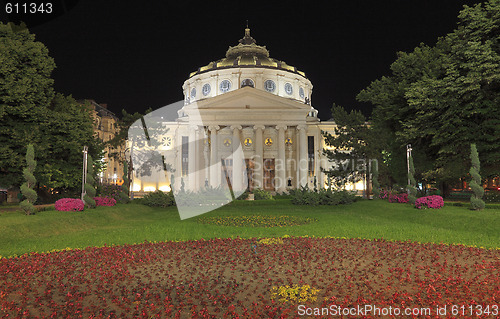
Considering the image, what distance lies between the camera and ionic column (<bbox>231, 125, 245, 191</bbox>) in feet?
166

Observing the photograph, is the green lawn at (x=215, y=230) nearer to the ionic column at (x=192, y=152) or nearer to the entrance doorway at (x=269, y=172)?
the ionic column at (x=192, y=152)

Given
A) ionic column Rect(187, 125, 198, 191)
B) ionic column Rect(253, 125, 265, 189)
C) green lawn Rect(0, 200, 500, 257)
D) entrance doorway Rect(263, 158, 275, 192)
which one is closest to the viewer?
green lawn Rect(0, 200, 500, 257)

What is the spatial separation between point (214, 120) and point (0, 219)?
36516 millimetres

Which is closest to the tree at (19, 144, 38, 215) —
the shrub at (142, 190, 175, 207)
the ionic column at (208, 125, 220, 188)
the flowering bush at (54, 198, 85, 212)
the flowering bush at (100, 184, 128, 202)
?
the flowering bush at (54, 198, 85, 212)

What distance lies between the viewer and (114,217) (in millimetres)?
23547

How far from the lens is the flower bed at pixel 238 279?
23.6ft

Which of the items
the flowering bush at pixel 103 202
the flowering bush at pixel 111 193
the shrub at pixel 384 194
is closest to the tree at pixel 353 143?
the shrub at pixel 384 194

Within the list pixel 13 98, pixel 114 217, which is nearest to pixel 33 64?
pixel 13 98

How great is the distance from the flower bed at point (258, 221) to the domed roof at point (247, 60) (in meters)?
50.7

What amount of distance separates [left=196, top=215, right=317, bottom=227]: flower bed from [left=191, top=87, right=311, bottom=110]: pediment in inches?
1194

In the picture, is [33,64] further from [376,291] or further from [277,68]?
[277,68]

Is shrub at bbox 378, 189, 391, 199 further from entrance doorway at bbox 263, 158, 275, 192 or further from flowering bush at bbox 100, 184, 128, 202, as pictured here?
entrance doorway at bbox 263, 158, 275, 192

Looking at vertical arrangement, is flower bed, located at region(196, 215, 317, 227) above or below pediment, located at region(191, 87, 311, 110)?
below

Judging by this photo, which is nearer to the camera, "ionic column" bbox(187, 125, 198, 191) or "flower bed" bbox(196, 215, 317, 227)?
"flower bed" bbox(196, 215, 317, 227)
